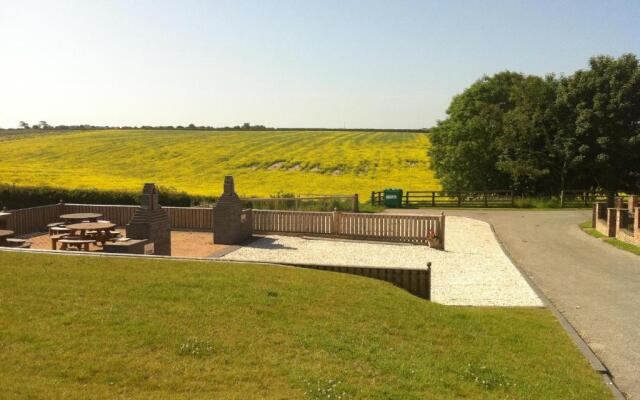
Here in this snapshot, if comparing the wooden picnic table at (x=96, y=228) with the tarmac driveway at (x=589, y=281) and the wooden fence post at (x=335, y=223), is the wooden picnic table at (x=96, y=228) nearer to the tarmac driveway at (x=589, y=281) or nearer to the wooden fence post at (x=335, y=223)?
the wooden fence post at (x=335, y=223)

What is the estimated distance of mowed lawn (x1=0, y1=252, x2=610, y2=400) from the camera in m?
5.74

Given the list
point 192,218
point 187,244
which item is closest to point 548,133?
point 192,218

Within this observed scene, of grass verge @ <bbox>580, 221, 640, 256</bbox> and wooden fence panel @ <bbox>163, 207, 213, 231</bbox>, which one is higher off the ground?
wooden fence panel @ <bbox>163, 207, 213, 231</bbox>

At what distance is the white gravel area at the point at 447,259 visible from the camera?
12.5 m

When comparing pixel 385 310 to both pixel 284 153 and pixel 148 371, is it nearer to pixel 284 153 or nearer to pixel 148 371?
pixel 148 371

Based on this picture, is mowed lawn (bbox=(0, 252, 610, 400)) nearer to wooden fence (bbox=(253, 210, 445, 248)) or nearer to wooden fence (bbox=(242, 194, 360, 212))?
wooden fence (bbox=(253, 210, 445, 248))

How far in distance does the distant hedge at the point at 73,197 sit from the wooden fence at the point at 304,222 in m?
2.70

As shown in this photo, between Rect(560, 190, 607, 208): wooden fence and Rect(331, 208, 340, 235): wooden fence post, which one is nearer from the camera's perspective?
Rect(331, 208, 340, 235): wooden fence post

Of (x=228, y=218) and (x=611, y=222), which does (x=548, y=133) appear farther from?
(x=228, y=218)

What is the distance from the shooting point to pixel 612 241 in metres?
20.9

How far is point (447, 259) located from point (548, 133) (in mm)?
24898

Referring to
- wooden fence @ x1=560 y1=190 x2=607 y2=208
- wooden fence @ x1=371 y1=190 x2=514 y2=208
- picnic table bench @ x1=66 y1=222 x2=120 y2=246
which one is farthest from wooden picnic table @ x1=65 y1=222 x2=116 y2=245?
wooden fence @ x1=560 y1=190 x2=607 y2=208

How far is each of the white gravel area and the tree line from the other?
16.5 metres

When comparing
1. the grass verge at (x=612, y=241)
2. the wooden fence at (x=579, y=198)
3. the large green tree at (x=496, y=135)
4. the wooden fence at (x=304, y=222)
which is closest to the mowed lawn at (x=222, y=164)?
the large green tree at (x=496, y=135)
